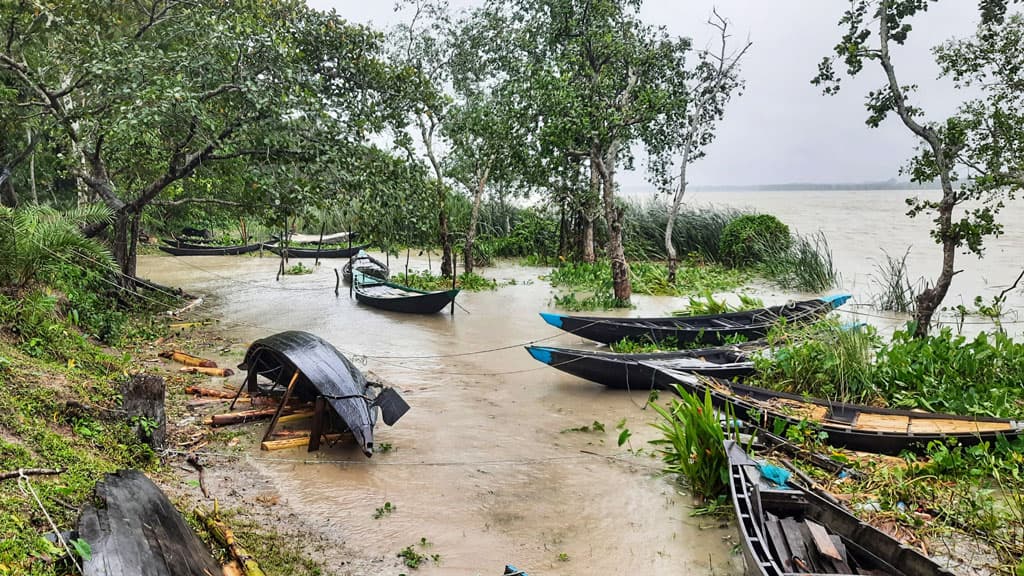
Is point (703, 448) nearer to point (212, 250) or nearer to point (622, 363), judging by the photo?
point (622, 363)

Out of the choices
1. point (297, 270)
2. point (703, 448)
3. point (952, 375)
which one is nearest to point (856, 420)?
point (952, 375)

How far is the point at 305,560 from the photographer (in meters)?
4.00

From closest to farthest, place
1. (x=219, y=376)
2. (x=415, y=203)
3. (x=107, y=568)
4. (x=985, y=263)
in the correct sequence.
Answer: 1. (x=107, y=568)
2. (x=219, y=376)
3. (x=415, y=203)
4. (x=985, y=263)

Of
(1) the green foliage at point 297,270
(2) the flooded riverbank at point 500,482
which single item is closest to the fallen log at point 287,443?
(2) the flooded riverbank at point 500,482

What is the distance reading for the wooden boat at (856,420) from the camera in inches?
205

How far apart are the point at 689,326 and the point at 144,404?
313 inches

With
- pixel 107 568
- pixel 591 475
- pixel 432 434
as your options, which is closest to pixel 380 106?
pixel 432 434

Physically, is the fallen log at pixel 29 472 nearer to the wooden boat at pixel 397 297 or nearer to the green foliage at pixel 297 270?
the wooden boat at pixel 397 297

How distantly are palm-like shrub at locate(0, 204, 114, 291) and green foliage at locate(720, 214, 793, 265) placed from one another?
16028 millimetres

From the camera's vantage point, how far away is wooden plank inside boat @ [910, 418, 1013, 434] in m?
5.14

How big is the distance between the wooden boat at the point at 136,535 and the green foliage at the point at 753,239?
1702 cm

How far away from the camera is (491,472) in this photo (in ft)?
18.6

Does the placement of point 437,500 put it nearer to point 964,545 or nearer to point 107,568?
point 107,568

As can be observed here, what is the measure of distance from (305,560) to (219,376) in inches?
180
